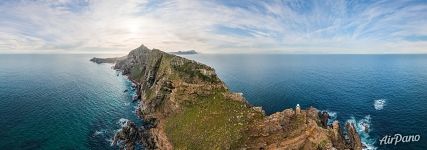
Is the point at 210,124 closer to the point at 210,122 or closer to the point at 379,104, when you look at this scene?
the point at 210,122

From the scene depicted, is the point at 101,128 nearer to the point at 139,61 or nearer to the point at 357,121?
the point at 357,121

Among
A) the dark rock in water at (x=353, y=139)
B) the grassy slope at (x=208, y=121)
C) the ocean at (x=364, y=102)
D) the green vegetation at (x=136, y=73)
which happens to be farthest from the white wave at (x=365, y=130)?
the green vegetation at (x=136, y=73)

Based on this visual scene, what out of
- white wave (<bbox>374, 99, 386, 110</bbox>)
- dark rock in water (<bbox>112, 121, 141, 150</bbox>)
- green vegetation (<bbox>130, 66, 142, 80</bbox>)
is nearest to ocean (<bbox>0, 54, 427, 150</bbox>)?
white wave (<bbox>374, 99, 386, 110</bbox>)

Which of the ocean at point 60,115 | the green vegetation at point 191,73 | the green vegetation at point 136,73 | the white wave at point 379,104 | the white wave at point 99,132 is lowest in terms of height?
the white wave at point 99,132

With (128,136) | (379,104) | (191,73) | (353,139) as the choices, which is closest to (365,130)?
(353,139)

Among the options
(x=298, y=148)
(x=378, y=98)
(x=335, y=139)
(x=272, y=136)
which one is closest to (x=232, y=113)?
(x=272, y=136)

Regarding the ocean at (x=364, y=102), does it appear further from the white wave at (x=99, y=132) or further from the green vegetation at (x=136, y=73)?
the white wave at (x=99, y=132)
